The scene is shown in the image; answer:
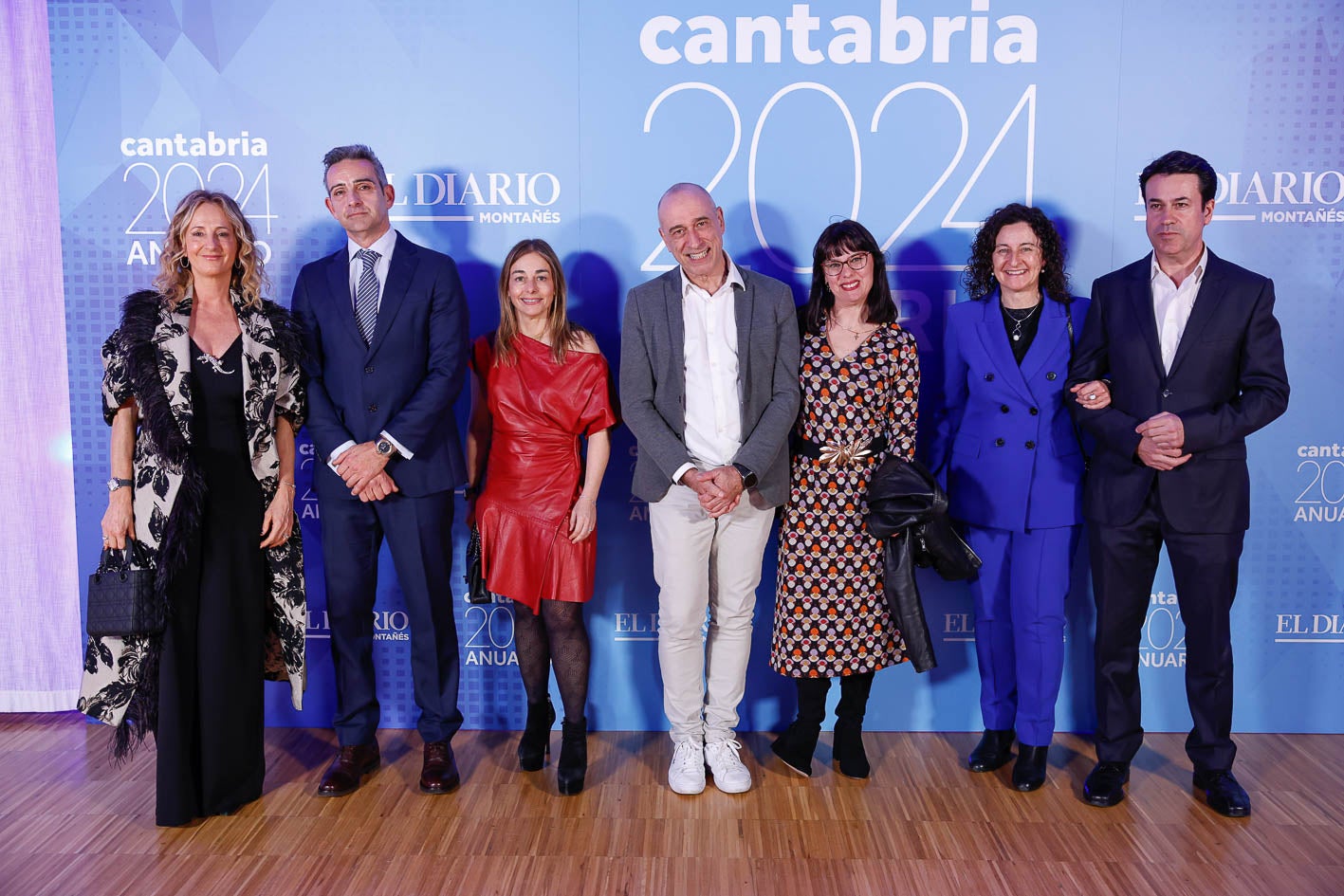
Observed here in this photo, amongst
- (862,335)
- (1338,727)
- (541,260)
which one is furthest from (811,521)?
(1338,727)

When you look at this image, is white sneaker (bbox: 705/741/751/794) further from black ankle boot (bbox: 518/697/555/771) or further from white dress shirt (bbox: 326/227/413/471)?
white dress shirt (bbox: 326/227/413/471)

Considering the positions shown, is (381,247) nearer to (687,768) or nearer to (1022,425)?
(687,768)

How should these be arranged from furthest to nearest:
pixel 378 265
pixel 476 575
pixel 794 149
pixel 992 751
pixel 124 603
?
pixel 794 149
pixel 992 751
pixel 476 575
pixel 378 265
pixel 124 603

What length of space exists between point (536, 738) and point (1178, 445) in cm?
245

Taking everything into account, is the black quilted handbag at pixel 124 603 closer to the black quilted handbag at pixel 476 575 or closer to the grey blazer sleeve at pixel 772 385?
the black quilted handbag at pixel 476 575

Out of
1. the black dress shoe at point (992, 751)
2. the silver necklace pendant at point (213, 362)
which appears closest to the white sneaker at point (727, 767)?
the black dress shoe at point (992, 751)

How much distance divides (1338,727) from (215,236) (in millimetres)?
4693

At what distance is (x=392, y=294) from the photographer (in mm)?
3246

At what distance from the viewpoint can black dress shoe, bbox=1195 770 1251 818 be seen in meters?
3.15

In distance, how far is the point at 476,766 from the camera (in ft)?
Result: 11.7

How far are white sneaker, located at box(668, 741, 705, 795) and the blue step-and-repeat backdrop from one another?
0.56 meters

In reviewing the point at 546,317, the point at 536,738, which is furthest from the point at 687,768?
the point at 546,317

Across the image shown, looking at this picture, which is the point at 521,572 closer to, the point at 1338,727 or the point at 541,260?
the point at 541,260

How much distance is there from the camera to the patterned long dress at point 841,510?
3236mm
